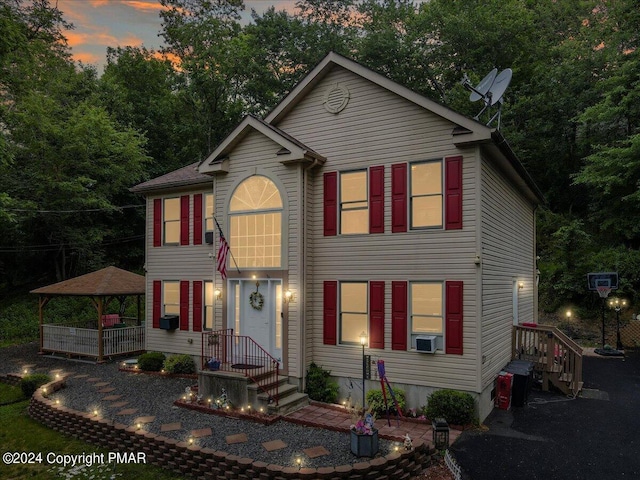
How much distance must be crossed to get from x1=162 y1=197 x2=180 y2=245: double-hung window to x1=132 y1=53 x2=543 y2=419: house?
2500 mm

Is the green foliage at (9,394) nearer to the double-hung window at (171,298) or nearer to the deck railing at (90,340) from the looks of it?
the deck railing at (90,340)

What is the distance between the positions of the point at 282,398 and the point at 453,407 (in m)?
3.87

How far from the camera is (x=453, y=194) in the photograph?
30.3 ft

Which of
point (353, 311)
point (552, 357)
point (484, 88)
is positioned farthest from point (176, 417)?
point (484, 88)

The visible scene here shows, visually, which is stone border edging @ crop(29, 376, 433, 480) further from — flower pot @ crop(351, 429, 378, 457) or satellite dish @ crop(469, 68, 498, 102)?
satellite dish @ crop(469, 68, 498, 102)

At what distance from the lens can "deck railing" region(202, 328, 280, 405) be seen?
32.6ft

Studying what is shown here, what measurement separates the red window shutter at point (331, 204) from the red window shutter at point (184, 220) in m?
5.61

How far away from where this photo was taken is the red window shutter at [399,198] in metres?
9.80

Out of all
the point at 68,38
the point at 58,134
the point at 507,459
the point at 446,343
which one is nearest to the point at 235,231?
the point at 446,343

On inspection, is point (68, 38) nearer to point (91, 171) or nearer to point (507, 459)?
point (91, 171)

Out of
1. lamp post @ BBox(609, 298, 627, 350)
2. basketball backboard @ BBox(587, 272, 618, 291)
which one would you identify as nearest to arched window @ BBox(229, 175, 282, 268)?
basketball backboard @ BBox(587, 272, 618, 291)

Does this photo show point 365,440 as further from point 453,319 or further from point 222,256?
point 222,256

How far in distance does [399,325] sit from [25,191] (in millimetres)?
23789

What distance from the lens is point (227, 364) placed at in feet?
35.2
